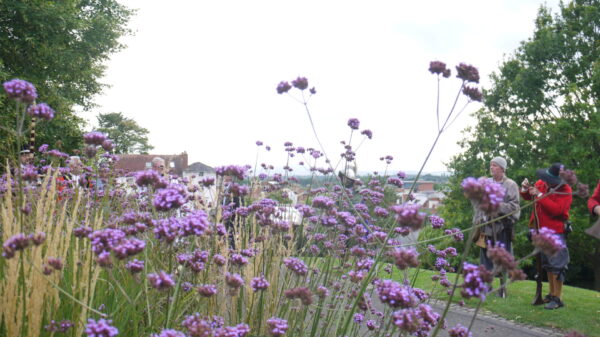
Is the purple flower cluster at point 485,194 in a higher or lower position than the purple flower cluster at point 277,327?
higher

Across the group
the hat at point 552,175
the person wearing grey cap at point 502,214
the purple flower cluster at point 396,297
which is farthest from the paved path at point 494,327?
the purple flower cluster at point 396,297

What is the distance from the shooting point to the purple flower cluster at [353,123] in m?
4.02

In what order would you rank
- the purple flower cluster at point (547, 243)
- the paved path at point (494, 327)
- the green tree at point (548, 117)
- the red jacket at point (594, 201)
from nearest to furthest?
1. the purple flower cluster at point (547, 243)
2. the red jacket at point (594, 201)
3. the paved path at point (494, 327)
4. the green tree at point (548, 117)

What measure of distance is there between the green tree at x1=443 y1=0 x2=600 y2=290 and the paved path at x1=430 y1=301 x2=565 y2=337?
15.1 m

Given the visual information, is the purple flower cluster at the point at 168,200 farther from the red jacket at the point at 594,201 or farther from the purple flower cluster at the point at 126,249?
the red jacket at the point at 594,201

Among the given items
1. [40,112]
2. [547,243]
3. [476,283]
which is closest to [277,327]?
[476,283]

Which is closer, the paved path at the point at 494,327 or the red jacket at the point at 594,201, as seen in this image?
the red jacket at the point at 594,201

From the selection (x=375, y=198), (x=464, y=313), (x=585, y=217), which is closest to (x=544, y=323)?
(x=464, y=313)

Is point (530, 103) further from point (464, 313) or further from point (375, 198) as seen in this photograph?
point (375, 198)

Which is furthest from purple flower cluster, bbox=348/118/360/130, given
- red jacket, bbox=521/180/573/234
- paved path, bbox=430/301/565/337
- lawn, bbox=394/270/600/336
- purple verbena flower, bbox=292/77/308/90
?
red jacket, bbox=521/180/573/234

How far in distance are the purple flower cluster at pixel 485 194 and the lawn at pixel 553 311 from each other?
13.7ft

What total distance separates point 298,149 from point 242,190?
8.44ft

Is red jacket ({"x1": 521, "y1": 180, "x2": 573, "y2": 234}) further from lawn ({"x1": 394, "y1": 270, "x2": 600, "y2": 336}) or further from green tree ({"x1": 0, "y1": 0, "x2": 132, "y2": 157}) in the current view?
green tree ({"x1": 0, "y1": 0, "x2": 132, "y2": 157})

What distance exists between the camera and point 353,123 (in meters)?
4.03
